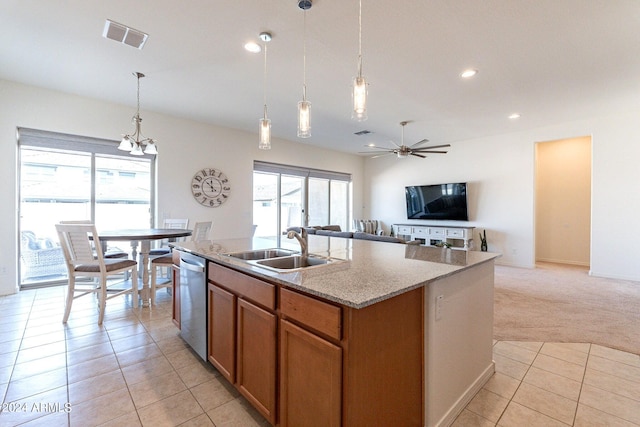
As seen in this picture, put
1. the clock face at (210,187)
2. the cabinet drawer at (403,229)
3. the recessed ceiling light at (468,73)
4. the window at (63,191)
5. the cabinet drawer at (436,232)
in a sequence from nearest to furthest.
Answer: the recessed ceiling light at (468,73) → the window at (63,191) → the clock face at (210,187) → the cabinet drawer at (436,232) → the cabinet drawer at (403,229)

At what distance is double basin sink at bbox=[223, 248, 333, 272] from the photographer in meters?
1.88

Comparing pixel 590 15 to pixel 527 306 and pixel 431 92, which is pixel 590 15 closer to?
pixel 431 92

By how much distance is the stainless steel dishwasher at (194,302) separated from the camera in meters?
2.08

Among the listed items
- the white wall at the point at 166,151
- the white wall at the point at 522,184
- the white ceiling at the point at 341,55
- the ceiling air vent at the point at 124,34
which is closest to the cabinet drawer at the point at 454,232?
the white wall at the point at 522,184

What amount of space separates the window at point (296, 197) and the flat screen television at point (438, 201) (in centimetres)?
182

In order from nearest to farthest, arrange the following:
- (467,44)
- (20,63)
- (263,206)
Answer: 1. (467,44)
2. (20,63)
3. (263,206)

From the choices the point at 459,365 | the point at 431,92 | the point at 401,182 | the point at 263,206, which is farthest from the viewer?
the point at 401,182

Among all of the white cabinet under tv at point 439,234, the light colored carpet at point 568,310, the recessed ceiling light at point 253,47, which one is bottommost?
the light colored carpet at point 568,310

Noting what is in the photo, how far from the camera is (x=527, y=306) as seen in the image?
136 inches

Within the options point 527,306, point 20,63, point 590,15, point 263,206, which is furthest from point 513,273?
point 20,63

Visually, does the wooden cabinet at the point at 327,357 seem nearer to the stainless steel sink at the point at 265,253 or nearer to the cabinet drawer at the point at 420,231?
the stainless steel sink at the point at 265,253

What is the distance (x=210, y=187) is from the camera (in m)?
5.39

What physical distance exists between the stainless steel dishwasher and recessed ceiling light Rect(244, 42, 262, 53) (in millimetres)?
2044

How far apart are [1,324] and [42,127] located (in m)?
2.61
